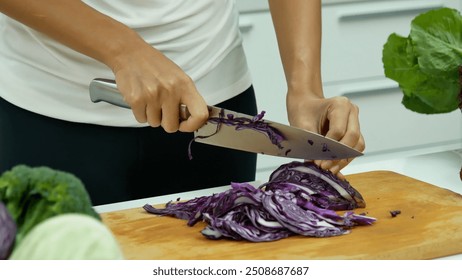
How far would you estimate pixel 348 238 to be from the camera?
114 cm

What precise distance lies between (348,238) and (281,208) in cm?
12

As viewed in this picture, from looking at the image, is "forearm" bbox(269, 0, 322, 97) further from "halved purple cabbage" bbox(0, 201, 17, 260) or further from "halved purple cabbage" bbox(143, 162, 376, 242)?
"halved purple cabbage" bbox(0, 201, 17, 260)

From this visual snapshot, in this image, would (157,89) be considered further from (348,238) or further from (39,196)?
(39,196)

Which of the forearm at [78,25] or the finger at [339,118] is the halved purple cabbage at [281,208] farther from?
the forearm at [78,25]

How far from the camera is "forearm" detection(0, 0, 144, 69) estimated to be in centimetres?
123

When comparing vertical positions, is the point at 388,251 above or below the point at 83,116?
below

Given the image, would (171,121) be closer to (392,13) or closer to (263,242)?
(263,242)

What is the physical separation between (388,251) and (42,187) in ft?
1.75

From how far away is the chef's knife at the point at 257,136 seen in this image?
1.27 meters

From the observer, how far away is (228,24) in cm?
153

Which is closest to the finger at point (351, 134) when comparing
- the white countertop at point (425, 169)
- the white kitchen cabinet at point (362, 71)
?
the white countertop at point (425, 169)

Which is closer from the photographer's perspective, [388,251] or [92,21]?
[388,251]

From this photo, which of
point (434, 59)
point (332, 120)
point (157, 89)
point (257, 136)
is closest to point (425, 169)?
point (434, 59)

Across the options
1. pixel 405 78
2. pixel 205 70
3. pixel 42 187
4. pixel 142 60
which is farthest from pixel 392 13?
pixel 42 187
